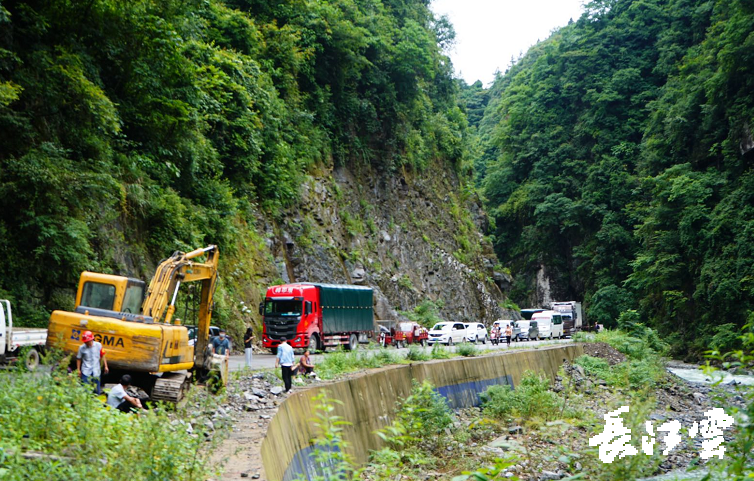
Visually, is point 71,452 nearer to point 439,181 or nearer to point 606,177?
point 439,181

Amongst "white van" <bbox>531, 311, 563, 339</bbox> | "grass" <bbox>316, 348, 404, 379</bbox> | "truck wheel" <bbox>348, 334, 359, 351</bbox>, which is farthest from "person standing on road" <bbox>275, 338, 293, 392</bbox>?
"white van" <bbox>531, 311, 563, 339</bbox>

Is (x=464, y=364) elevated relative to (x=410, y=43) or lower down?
lower down

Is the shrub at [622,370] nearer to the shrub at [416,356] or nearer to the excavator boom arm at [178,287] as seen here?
the shrub at [416,356]

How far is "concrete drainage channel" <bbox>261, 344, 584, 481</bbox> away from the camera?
36.3 feet

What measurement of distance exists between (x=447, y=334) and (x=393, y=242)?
338 inches

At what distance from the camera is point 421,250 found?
46219 mm

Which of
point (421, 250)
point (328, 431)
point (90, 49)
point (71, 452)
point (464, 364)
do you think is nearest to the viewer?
point (328, 431)

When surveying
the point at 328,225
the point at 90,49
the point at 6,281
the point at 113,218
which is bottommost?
the point at 6,281

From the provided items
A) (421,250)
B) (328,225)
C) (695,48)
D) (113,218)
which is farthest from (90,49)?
(695,48)

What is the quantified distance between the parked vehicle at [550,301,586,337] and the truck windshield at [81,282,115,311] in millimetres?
45985

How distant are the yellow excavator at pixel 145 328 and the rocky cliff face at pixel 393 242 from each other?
17.2 metres

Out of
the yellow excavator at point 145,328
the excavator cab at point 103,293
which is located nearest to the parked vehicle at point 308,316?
the yellow excavator at point 145,328

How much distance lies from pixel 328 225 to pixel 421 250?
10.9m

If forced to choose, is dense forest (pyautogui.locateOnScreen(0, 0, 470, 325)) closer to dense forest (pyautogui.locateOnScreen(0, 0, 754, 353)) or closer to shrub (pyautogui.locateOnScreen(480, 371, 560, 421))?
dense forest (pyautogui.locateOnScreen(0, 0, 754, 353))
